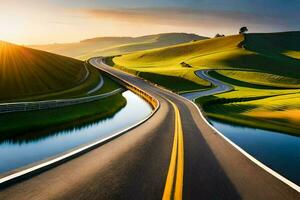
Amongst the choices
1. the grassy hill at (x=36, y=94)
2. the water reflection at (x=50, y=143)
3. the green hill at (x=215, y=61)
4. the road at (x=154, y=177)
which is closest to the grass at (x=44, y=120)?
the grassy hill at (x=36, y=94)

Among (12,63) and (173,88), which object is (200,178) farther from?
(173,88)

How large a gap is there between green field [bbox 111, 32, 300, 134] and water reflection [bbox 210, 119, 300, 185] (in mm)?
4016

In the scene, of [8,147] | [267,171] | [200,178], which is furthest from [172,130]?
[200,178]

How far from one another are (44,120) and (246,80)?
86674 millimetres

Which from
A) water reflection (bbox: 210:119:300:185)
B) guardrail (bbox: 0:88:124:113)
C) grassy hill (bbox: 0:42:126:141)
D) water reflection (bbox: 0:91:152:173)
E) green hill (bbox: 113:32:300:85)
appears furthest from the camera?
green hill (bbox: 113:32:300:85)

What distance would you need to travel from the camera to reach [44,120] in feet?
110

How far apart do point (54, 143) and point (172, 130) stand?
26.0ft

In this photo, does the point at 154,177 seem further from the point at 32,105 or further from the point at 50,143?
the point at 32,105

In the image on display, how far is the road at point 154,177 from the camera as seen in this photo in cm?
986

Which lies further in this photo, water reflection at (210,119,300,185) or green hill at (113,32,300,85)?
green hill at (113,32,300,85)

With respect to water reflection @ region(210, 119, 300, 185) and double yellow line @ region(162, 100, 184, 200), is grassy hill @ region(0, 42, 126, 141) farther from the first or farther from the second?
double yellow line @ region(162, 100, 184, 200)

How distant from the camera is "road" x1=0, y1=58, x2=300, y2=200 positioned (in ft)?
32.3

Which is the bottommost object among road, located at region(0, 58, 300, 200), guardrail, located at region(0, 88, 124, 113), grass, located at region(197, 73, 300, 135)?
grass, located at region(197, 73, 300, 135)

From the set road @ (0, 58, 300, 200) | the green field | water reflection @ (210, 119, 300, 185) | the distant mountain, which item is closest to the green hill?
the green field
